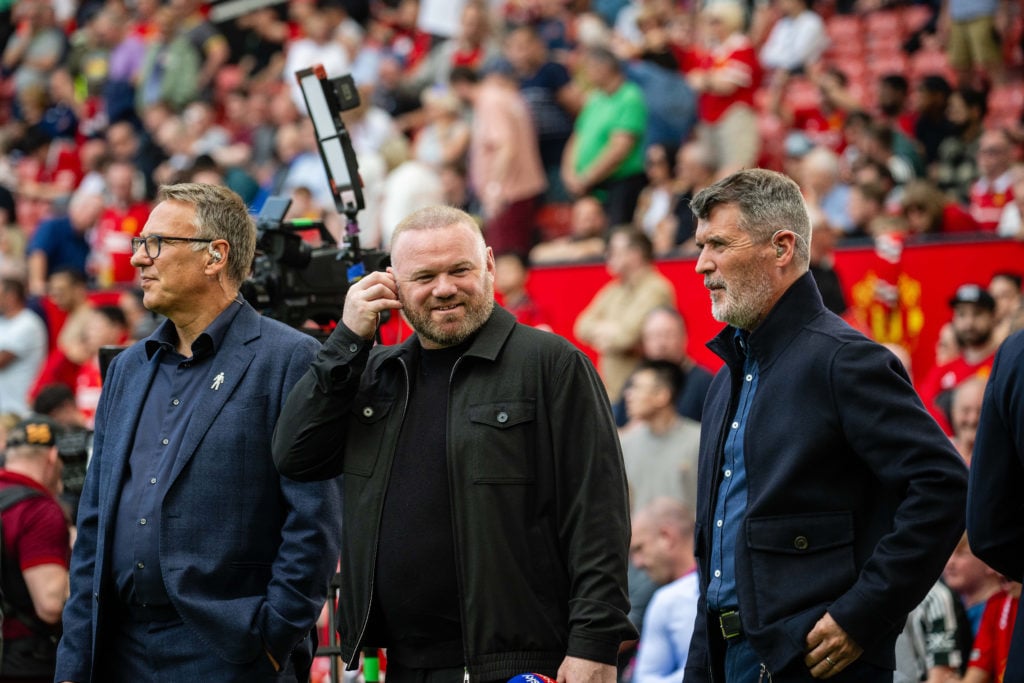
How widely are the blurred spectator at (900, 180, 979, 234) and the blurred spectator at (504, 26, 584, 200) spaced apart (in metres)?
3.33

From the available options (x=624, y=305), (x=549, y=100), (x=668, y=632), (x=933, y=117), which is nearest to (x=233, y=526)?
(x=668, y=632)

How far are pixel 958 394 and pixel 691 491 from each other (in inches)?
64.4

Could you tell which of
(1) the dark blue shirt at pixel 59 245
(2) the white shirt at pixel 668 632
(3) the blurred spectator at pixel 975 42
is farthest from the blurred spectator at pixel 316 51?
(2) the white shirt at pixel 668 632

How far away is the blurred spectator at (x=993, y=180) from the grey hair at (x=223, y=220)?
24.1ft

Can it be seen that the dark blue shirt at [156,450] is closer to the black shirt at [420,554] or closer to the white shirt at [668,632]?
the black shirt at [420,554]

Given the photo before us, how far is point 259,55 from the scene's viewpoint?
18672mm

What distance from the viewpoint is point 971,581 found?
20.3ft

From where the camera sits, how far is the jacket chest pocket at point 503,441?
4.04 metres

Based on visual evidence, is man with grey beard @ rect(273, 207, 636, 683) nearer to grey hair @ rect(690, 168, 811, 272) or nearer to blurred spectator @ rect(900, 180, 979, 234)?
grey hair @ rect(690, 168, 811, 272)

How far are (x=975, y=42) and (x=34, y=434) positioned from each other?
9.80 m

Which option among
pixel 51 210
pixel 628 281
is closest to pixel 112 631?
pixel 628 281

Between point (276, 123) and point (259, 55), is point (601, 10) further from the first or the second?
point (259, 55)

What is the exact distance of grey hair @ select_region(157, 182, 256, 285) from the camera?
185 inches

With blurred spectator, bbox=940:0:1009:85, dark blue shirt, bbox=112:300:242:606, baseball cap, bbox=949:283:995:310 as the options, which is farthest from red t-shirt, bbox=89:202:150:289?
dark blue shirt, bbox=112:300:242:606
